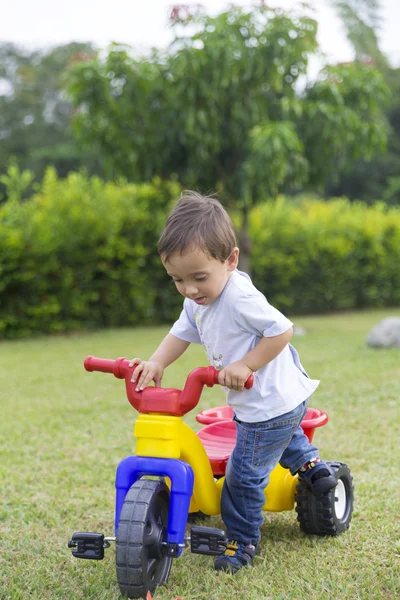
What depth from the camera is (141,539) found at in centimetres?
192

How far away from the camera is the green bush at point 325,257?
11.9 meters

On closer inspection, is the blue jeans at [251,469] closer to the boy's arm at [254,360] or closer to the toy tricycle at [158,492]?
the toy tricycle at [158,492]

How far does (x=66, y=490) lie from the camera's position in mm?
3113

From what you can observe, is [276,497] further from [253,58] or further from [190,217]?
[253,58]

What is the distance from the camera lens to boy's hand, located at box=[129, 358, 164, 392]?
214 centimetres

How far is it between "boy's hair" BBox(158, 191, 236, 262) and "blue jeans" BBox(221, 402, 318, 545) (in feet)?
1.88

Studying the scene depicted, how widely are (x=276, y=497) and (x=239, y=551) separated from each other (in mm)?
281

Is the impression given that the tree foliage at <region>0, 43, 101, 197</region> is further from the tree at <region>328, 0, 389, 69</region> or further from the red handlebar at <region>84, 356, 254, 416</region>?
the red handlebar at <region>84, 356, 254, 416</region>

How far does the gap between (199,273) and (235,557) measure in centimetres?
95

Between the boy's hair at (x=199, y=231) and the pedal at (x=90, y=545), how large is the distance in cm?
89

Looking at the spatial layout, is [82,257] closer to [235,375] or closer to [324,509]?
[324,509]

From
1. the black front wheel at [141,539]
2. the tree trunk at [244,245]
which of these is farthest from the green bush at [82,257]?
the black front wheel at [141,539]

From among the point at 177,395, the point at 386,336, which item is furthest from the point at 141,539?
the point at 386,336

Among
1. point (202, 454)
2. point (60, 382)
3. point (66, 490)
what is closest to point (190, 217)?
point (202, 454)
